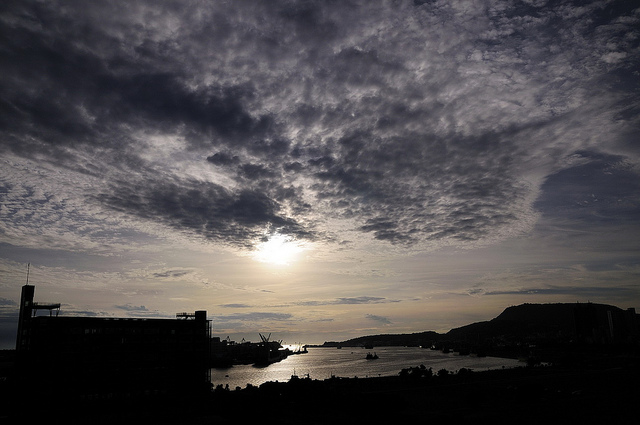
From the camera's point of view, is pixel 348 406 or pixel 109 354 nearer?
pixel 348 406

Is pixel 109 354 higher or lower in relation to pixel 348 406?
higher

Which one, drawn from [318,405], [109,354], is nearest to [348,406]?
[318,405]

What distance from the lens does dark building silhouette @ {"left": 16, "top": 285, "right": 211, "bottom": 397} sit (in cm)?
8762

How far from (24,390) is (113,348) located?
684 inches

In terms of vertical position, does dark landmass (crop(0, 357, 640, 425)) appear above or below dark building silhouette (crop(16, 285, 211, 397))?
below

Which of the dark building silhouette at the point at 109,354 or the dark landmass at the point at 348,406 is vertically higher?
the dark building silhouette at the point at 109,354

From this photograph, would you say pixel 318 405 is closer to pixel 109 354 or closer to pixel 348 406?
pixel 348 406

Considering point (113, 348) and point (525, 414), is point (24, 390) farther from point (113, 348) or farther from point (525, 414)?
point (525, 414)

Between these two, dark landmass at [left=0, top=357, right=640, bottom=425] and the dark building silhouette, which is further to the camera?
the dark building silhouette

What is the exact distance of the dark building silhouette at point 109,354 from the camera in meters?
87.6

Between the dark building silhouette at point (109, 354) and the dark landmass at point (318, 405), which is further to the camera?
the dark building silhouette at point (109, 354)

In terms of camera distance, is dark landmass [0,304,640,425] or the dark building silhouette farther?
the dark building silhouette

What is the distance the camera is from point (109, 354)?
92750mm

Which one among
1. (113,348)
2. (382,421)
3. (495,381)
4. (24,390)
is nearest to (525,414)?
(382,421)
